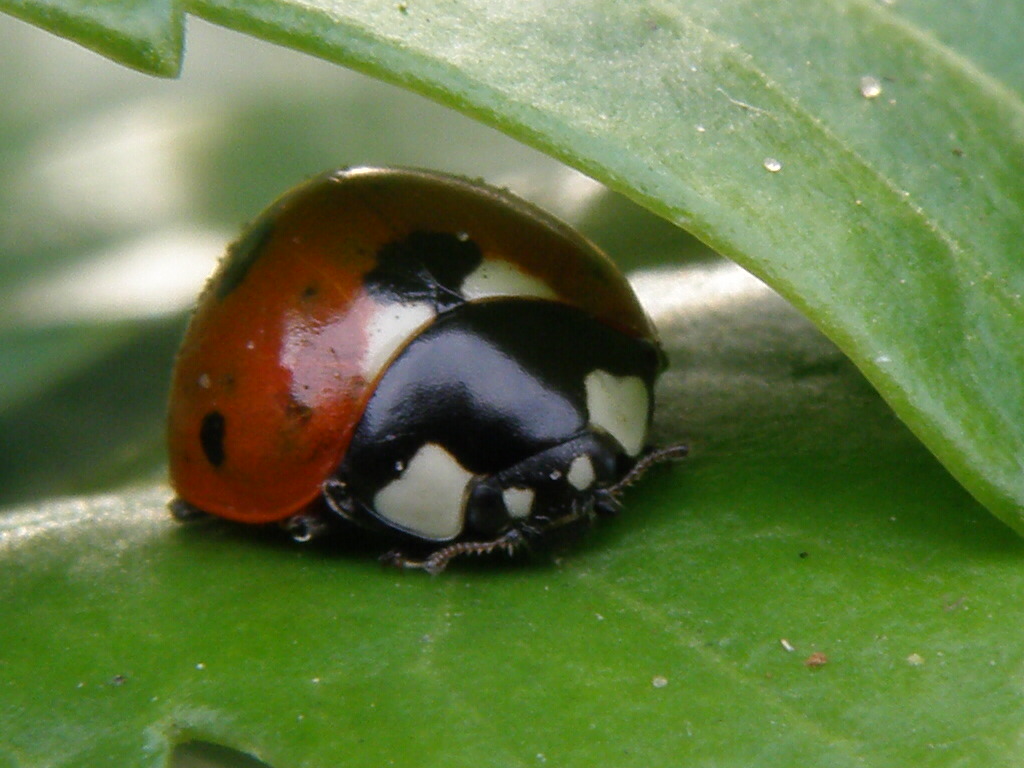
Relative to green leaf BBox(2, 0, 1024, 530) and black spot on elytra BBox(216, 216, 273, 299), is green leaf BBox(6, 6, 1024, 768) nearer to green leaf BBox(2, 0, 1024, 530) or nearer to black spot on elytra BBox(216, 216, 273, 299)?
green leaf BBox(2, 0, 1024, 530)

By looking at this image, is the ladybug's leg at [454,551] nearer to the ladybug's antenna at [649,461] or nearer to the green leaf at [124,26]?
the ladybug's antenna at [649,461]

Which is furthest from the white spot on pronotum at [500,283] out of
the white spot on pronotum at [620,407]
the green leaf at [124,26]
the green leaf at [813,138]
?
the green leaf at [124,26]

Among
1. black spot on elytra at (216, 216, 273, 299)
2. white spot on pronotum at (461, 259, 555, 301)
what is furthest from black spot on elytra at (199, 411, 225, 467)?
white spot on pronotum at (461, 259, 555, 301)

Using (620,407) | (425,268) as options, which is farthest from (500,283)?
(620,407)

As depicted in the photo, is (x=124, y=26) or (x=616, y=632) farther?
(x=616, y=632)

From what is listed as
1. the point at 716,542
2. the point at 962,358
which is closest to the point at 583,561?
the point at 716,542

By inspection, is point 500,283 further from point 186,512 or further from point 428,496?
point 186,512

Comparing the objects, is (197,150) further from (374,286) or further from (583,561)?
(583,561)
